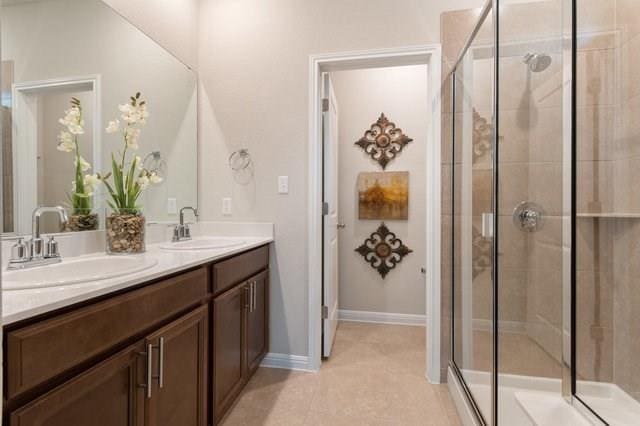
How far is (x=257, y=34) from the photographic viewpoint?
7.55 feet

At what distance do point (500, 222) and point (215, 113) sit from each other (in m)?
1.93

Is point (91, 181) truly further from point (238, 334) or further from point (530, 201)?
point (530, 201)

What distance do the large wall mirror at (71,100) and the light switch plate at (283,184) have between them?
0.69m


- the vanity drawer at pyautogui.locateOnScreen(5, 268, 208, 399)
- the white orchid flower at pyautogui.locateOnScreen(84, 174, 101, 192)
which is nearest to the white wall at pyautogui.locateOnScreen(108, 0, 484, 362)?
the white orchid flower at pyautogui.locateOnScreen(84, 174, 101, 192)

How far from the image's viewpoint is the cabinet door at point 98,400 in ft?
2.49

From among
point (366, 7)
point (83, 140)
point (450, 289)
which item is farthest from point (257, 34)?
point (450, 289)

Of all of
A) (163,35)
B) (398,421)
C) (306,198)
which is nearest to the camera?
(398,421)

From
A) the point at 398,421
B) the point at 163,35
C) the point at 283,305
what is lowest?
the point at 398,421

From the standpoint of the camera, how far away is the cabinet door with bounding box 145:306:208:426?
1129mm

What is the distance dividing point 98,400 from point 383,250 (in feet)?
8.35

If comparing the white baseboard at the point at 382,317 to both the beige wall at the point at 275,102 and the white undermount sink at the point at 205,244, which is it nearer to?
the beige wall at the point at 275,102

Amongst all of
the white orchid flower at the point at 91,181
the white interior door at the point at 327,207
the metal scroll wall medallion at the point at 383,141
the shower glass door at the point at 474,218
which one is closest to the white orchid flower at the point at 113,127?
the white orchid flower at the point at 91,181

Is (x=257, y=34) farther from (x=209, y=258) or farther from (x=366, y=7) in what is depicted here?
(x=209, y=258)

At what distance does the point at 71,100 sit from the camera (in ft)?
4.78
